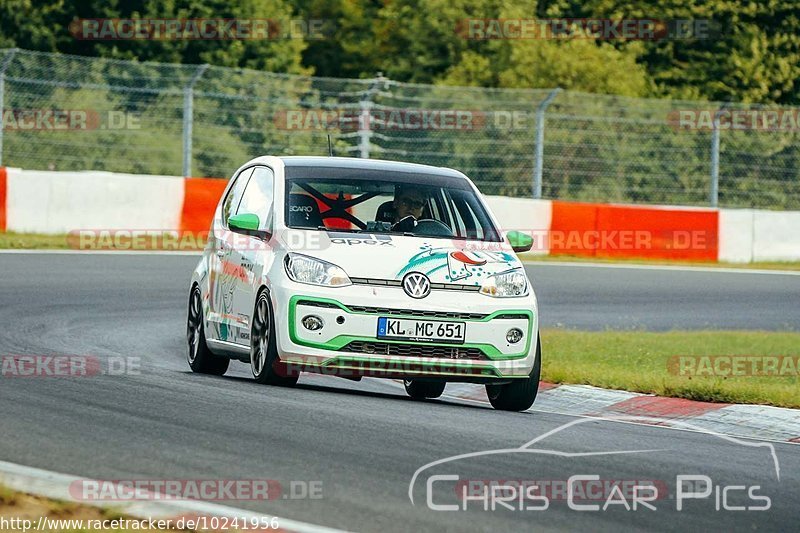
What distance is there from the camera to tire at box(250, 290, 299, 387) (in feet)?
32.5

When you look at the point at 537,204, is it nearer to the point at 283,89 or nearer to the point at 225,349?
the point at 283,89

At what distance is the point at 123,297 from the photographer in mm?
17297

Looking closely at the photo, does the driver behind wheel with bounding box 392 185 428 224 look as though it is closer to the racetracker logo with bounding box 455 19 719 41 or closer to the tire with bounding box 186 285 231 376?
the tire with bounding box 186 285 231 376

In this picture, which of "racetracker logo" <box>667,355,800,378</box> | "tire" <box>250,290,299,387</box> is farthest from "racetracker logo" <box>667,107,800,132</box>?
"tire" <box>250,290,299,387</box>

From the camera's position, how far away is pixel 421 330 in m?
9.72

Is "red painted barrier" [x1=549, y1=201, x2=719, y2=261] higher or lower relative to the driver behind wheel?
lower

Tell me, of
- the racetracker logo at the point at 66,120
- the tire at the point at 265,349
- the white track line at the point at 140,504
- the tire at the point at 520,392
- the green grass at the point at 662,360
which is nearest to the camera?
the white track line at the point at 140,504

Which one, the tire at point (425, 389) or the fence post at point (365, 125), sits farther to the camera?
the fence post at point (365, 125)

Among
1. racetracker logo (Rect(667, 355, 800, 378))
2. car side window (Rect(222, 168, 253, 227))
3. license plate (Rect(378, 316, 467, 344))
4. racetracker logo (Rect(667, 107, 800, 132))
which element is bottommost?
racetracker logo (Rect(667, 355, 800, 378))

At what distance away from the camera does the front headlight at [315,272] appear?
384 inches

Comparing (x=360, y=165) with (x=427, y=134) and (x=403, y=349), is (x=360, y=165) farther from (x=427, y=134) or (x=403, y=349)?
(x=427, y=134)

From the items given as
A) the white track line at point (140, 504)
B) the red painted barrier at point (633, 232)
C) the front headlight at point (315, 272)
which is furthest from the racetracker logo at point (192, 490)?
the red painted barrier at point (633, 232)

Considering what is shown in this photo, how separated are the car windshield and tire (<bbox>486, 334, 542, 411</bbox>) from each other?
103 cm

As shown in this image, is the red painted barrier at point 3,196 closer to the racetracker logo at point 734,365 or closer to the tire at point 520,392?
the racetracker logo at point 734,365
